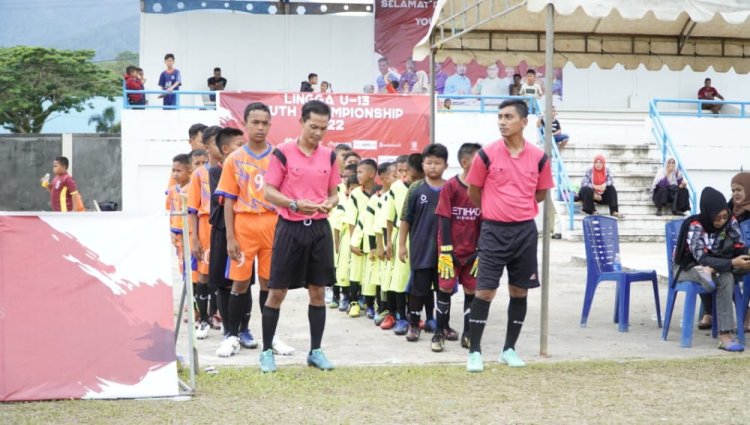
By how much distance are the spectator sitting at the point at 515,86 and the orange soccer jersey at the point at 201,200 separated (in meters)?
17.1

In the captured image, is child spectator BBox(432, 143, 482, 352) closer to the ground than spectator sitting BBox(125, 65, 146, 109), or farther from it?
closer to the ground

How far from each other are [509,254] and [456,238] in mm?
1081

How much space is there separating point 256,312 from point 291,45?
58.5 feet

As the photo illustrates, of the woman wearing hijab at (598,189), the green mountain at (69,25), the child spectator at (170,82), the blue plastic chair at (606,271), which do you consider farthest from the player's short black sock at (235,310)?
the green mountain at (69,25)

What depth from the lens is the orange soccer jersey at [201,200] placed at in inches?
355

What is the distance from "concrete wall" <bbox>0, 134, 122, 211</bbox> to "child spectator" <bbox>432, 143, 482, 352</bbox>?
22.4m

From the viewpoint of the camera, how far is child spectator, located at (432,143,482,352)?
27.2ft

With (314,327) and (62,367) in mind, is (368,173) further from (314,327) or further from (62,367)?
(62,367)

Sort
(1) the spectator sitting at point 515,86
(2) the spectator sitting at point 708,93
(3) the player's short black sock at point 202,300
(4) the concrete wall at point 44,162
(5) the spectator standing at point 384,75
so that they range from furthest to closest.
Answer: (4) the concrete wall at point 44,162
(5) the spectator standing at point 384,75
(2) the spectator sitting at point 708,93
(1) the spectator sitting at point 515,86
(3) the player's short black sock at point 202,300

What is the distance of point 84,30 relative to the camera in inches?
5256

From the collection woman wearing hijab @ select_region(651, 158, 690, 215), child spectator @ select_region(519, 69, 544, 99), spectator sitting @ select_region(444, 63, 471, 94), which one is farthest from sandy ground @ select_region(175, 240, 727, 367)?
spectator sitting @ select_region(444, 63, 471, 94)

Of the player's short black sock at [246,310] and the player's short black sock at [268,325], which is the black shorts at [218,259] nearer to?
the player's short black sock at [246,310]

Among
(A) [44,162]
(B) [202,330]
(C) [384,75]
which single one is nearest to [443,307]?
(B) [202,330]

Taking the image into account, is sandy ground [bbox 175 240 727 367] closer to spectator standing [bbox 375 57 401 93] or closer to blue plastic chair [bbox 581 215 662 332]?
blue plastic chair [bbox 581 215 662 332]
